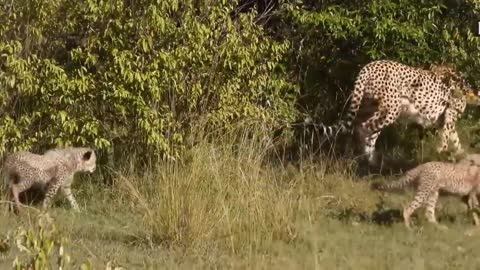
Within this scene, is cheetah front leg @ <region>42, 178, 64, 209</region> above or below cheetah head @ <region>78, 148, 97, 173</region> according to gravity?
below

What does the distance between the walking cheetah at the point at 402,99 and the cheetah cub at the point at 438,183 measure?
11.3ft

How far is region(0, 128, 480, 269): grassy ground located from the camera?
8508 mm

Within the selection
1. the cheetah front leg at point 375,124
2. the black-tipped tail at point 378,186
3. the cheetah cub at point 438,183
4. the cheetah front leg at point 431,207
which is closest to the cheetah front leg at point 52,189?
the black-tipped tail at point 378,186

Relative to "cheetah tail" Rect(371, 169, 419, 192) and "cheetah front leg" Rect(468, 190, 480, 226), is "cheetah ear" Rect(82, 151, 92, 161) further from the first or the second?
"cheetah front leg" Rect(468, 190, 480, 226)

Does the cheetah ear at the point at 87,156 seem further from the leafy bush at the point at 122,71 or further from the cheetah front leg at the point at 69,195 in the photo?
the cheetah front leg at the point at 69,195

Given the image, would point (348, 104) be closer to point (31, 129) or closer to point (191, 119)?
point (191, 119)

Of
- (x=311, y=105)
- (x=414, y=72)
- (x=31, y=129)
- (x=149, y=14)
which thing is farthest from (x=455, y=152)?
(x=31, y=129)

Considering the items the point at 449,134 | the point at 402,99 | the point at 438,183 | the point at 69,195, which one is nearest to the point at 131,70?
the point at 69,195

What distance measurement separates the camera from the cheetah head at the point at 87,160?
1069 centimetres

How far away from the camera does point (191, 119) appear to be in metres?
11.5

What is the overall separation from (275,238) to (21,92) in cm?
345

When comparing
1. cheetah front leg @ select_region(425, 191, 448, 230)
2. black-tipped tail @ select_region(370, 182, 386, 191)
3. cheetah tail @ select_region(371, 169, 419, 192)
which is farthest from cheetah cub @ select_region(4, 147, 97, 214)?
cheetah front leg @ select_region(425, 191, 448, 230)

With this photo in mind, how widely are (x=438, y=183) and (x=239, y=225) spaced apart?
2119mm

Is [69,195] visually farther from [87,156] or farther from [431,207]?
[431,207]
